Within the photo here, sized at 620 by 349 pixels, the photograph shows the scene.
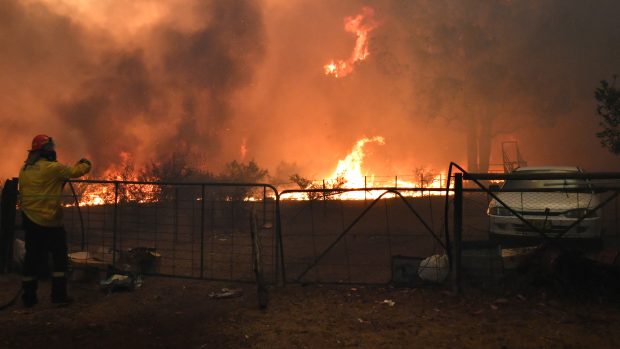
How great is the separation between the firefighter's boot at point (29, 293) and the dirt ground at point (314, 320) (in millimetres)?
92

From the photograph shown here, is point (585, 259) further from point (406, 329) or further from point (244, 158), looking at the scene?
point (244, 158)

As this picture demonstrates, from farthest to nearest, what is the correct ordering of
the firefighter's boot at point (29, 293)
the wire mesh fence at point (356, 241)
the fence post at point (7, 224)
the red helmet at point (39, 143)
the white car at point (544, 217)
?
the white car at point (544, 217) < the fence post at point (7, 224) < the wire mesh fence at point (356, 241) < the red helmet at point (39, 143) < the firefighter's boot at point (29, 293)

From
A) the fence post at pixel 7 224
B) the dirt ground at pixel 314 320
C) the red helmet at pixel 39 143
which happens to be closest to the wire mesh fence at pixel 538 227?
the dirt ground at pixel 314 320

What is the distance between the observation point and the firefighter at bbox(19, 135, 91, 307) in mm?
5727

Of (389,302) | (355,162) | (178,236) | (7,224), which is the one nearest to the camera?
(389,302)

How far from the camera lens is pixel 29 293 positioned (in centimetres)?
570

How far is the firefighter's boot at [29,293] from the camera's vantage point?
5680 millimetres

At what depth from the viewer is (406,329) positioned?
4.78 metres

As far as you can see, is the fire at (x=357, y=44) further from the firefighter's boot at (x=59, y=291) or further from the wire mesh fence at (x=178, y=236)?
the firefighter's boot at (x=59, y=291)

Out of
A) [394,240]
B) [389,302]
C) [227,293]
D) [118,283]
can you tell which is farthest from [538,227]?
[118,283]

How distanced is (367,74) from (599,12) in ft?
53.2

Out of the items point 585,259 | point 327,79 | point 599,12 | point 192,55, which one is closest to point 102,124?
point 192,55

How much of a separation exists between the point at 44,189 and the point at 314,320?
402 cm

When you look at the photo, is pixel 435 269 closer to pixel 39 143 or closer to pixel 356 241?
pixel 356 241
